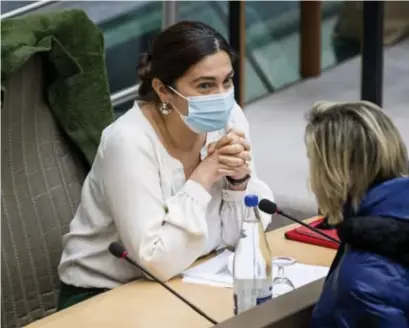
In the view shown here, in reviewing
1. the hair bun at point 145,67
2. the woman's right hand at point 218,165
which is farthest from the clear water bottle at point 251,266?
the hair bun at point 145,67

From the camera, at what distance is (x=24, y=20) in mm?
2574

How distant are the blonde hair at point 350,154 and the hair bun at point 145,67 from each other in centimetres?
68

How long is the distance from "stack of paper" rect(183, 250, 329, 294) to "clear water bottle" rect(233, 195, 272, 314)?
141mm

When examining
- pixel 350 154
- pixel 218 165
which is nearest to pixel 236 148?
pixel 218 165

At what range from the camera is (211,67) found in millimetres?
2316

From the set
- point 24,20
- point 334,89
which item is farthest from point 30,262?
point 334,89

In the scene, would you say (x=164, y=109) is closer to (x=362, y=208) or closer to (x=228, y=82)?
(x=228, y=82)

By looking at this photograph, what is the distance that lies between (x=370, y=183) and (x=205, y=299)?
1.68 ft

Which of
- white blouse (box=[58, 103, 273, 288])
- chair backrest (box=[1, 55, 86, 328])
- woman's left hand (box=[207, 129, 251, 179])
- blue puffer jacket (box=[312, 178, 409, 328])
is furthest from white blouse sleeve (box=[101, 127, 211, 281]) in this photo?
blue puffer jacket (box=[312, 178, 409, 328])

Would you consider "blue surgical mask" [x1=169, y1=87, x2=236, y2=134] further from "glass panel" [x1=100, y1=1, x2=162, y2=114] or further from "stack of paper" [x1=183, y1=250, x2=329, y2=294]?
"glass panel" [x1=100, y1=1, x2=162, y2=114]

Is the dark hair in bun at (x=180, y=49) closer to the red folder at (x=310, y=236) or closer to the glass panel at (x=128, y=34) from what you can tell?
the red folder at (x=310, y=236)

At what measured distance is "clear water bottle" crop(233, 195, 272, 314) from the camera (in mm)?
1956

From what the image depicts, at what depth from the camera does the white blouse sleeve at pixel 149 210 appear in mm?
Result: 2201

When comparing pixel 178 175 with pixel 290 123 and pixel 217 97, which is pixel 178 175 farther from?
pixel 290 123
